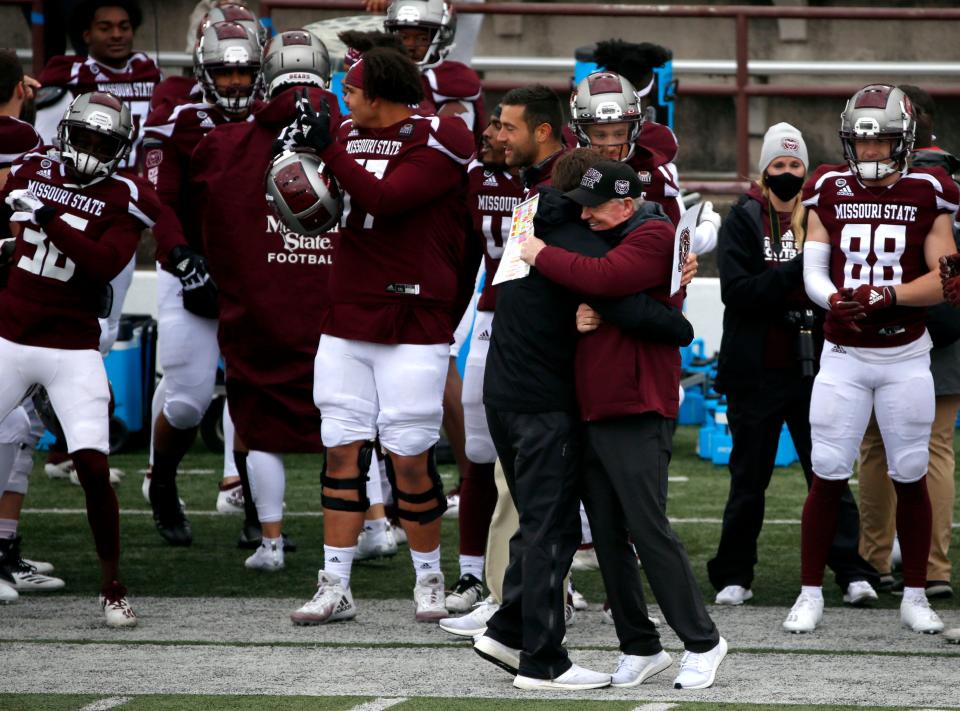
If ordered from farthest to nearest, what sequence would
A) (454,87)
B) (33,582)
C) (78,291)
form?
1. (454,87)
2. (33,582)
3. (78,291)

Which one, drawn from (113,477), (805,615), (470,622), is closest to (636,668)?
(470,622)

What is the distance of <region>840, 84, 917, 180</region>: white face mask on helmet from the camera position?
596cm

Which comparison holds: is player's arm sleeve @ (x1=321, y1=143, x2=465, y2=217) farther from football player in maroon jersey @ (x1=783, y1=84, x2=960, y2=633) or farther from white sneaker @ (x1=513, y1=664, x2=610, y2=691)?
white sneaker @ (x1=513, y1=664, x2=610, y2=691)

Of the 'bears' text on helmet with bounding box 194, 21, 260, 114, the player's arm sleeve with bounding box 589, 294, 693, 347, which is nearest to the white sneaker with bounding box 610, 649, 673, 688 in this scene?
the player's arm sleeve with bounding box 589, 294, 693, 347

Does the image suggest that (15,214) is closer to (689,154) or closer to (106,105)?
(106,105)

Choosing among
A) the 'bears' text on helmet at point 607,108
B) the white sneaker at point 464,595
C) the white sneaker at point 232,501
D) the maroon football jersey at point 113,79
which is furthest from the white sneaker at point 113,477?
the 'bears' text on helmet at point 607,108

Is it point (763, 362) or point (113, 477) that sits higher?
point (763, 362)

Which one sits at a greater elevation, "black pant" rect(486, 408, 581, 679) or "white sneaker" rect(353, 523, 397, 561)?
"black pant" rect(486, 408, 581, 679)

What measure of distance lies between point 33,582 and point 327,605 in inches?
53.9

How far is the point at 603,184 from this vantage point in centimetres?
511

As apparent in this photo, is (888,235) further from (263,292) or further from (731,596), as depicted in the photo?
(263,292)

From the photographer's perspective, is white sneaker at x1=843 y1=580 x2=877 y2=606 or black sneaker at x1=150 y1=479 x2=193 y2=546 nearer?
white sneaker at x1=843 y1=580 x2=877 y2=606

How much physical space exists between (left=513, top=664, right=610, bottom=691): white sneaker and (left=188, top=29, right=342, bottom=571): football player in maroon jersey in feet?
6.66

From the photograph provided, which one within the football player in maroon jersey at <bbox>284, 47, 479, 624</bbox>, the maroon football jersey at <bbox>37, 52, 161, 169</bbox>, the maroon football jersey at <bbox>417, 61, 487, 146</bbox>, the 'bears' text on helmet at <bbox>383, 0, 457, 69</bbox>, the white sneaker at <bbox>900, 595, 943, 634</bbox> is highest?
the 'bears' text on helmet at <bbox>383, 0, 457, 69</bbox>
